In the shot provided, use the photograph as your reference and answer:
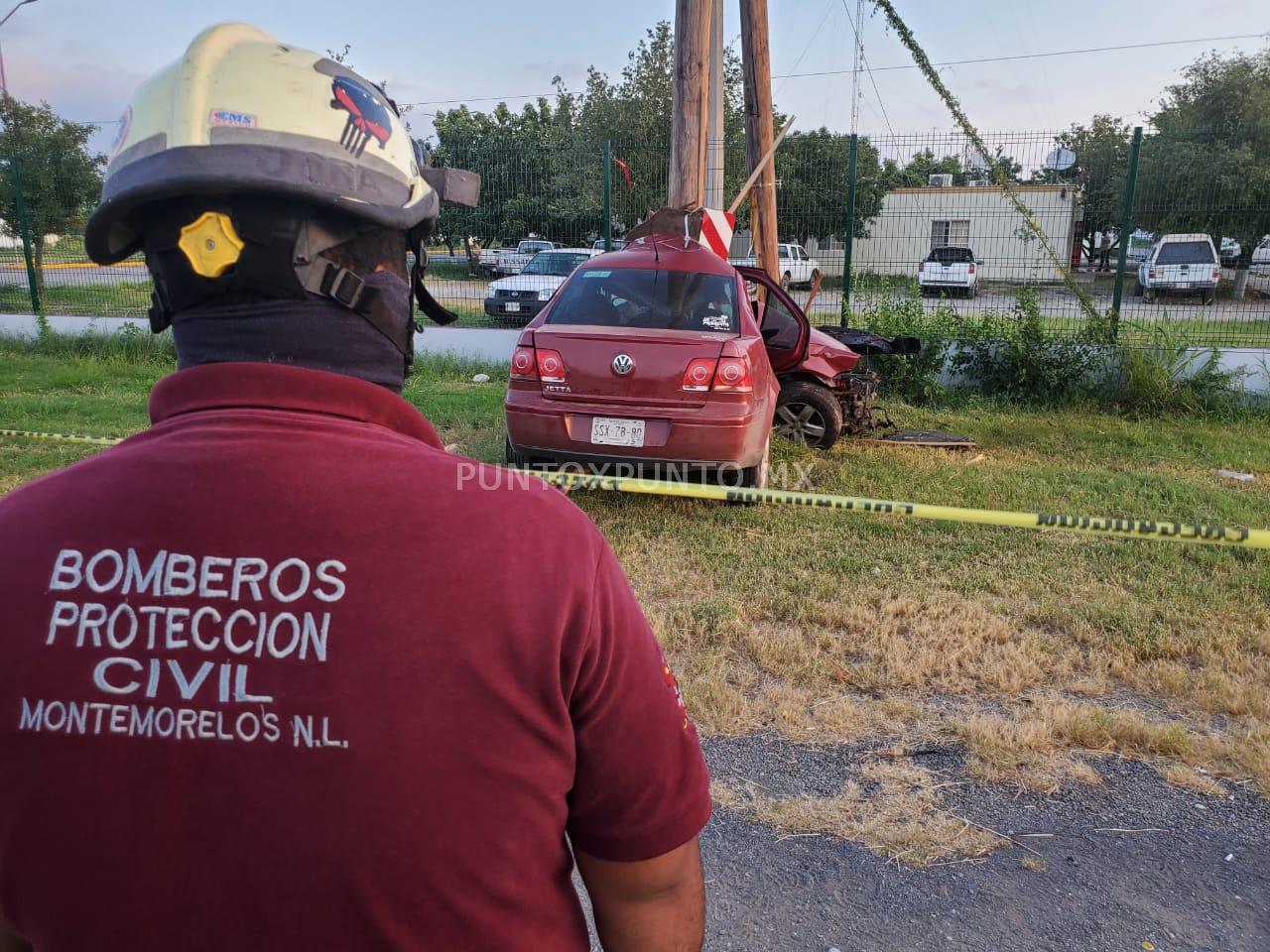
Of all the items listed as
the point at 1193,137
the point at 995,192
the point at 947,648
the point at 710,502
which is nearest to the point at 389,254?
the point at 947,648

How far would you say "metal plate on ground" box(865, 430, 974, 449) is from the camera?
797 cm

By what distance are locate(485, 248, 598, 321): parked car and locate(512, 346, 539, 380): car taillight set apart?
6917 mm

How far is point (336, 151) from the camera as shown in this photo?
1.14 meters

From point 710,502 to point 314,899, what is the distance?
5491 millimetres

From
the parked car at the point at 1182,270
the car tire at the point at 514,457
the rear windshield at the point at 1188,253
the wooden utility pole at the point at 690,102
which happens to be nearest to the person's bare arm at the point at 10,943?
the car tire at the point at 514,457

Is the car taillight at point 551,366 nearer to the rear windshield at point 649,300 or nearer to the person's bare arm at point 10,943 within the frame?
the rear windshield at point 649,300

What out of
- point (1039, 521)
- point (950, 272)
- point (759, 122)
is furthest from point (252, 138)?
point (950, 272)

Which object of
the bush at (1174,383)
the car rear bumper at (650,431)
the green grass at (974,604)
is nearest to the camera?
the green grass at (974,604)

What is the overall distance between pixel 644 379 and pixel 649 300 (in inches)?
34.7

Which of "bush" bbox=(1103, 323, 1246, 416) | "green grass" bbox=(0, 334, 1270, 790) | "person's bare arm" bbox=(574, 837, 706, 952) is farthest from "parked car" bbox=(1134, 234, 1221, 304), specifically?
"person's bare arm" bbox=(574, 837, 706, 952)

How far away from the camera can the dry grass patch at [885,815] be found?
9.43ft

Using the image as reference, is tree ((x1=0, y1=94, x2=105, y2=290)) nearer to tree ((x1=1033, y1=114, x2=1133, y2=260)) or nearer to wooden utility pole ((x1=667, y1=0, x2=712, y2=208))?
wooden utility pole ((x1=667, y1=0, x2=712, y2=208))

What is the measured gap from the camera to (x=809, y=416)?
25.2ft

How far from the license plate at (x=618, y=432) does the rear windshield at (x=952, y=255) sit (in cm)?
653
